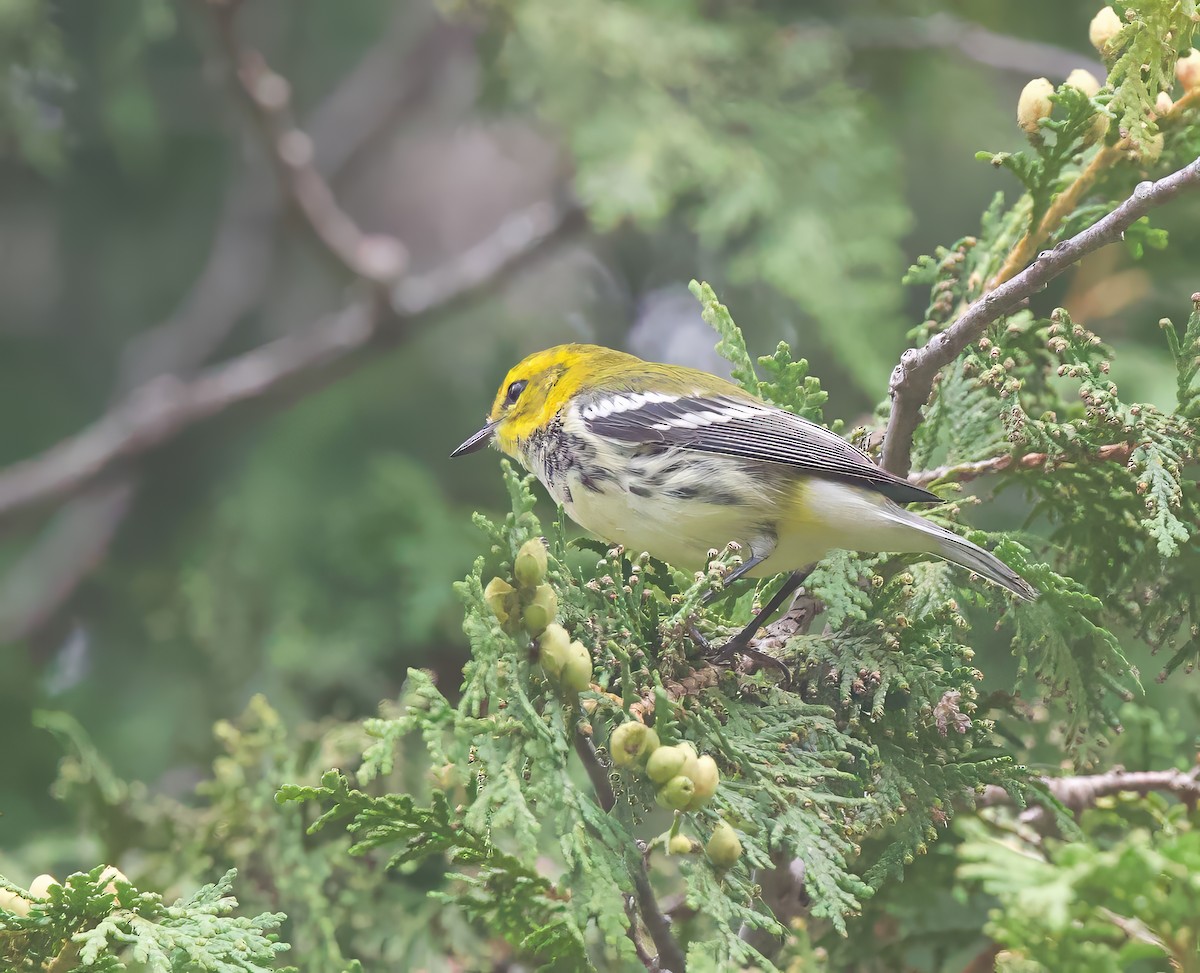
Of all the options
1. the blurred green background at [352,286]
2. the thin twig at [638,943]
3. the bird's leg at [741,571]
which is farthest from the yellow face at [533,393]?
the thin twig at [638,943]

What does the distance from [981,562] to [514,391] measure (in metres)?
1.14

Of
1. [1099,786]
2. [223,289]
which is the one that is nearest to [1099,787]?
[1099,786]

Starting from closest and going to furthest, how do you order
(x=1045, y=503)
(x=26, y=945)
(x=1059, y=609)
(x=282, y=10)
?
(x=26, y=945) < (x=1059, y=609) < (x=1045, y=503) < (x=282, y=10)

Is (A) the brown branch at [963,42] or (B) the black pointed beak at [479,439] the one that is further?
(A) the brown branch at [963,42]

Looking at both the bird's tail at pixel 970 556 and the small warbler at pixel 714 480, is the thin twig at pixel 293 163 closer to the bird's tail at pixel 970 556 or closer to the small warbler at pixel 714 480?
the small warbler at pixel 714 480

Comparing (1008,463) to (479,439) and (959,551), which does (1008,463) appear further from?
(479,439)

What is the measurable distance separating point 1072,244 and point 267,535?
9.82 ft

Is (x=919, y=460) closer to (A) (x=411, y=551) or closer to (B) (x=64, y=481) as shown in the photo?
(A) (x=411, y=551)

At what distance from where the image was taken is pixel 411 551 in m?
3.49

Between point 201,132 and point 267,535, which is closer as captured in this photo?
point 267,535

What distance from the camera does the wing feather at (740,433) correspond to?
6.07ft

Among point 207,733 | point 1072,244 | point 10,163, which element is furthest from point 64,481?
point 1072,244

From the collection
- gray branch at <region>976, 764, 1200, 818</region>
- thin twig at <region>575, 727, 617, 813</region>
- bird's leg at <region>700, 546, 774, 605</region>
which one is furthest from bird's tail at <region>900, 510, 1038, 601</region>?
thin twig at <region>575, 727, 617, 813</region>

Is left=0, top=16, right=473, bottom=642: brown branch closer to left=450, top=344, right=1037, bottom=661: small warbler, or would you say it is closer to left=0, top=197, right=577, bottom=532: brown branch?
left=0, top=197, right=577, bottom=532: brown branch
